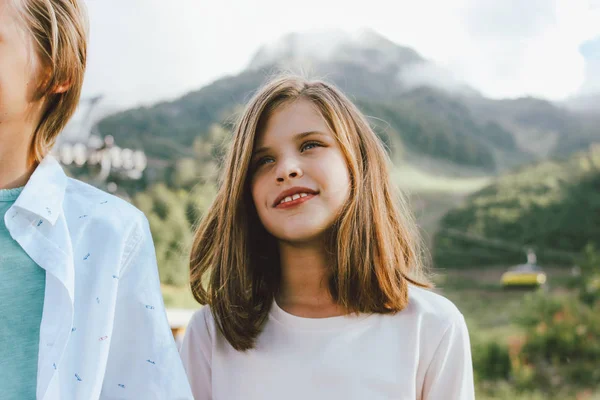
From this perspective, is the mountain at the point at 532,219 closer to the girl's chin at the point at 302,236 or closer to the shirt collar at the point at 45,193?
the girl's chin at the point at 302,236

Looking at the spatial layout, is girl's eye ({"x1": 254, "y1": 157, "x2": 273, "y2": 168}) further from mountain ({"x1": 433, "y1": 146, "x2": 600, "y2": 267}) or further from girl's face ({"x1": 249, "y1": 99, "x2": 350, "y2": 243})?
mountain ({"x1": 433, "y1": 146, "x2": 600, "y2": 267})

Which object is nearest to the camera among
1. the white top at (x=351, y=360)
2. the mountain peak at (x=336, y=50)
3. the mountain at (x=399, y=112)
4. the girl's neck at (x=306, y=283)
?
the white top at (x=351, y=360)

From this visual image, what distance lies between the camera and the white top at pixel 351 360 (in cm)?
110

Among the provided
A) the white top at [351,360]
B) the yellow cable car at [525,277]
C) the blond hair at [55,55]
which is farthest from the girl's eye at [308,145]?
the yellow cable car at [525,277]

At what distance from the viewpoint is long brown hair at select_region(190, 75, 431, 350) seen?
119 cm

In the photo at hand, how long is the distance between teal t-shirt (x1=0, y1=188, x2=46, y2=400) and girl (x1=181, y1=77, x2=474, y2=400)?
41 cm

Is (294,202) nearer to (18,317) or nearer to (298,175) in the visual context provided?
(298,175)

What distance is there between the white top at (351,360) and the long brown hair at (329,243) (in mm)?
31

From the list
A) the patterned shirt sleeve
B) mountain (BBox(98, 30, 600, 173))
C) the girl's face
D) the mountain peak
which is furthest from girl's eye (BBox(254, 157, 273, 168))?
the mountain peak

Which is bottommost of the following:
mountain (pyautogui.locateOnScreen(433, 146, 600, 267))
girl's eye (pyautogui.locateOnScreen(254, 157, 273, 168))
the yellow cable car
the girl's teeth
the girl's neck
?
the yellow cable car

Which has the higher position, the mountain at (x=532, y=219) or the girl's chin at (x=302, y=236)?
the girl's chin at (x=302, y=236)

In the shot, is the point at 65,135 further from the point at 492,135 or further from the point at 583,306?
the point at 583,306

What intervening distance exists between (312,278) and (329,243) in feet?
0.23

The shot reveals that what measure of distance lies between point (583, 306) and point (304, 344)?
476 cm
